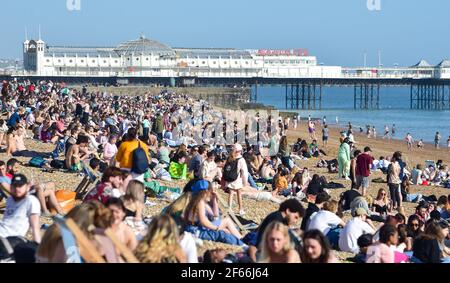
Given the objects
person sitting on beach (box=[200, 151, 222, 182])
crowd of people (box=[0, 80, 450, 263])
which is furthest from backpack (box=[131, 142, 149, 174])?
person sitting on beach (box=[200, 151, 222, 182])

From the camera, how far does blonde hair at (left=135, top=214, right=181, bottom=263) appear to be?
6098mm

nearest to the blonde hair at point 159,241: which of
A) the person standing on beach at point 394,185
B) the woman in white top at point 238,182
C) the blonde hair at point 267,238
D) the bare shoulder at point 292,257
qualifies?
the blonde hair at point 267,238

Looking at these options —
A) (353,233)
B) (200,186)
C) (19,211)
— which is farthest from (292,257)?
(353,233)

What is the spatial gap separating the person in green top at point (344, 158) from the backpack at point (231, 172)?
517cm

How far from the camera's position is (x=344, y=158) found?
17.3m

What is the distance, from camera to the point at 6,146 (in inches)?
603

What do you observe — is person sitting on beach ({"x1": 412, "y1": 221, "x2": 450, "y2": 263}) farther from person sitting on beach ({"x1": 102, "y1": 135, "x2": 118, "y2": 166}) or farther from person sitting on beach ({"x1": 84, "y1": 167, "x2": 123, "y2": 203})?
person sitting on beach ({"x1": 102, "y1": 135, "x2": 118, "y2": 166})

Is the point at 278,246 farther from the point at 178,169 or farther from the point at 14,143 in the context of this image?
the point at 14,143

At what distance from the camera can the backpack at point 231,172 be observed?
11836mm

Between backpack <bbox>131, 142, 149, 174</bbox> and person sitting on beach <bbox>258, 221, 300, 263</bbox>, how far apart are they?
418 cm

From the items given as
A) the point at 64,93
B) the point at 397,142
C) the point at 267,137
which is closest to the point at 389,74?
the point at 397,142

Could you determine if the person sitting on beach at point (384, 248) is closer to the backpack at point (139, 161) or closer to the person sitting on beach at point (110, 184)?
the person sitting on beach at point (110, 184)

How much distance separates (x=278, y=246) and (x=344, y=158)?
443 inches

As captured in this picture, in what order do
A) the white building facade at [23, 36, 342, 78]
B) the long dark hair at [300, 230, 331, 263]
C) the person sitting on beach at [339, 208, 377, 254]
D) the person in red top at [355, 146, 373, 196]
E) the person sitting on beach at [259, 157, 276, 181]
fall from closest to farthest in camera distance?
1. the long dark hair at [300, 230, 331, 263]
2. the person sitting on beach at [339, 208, 377, 254]
3. the person in red top at [355, 146, 373, 196]
4. the person sitting on beach at [259, 157, 276, 181]
5. the white building facade at [23, 36, 342, 78]
